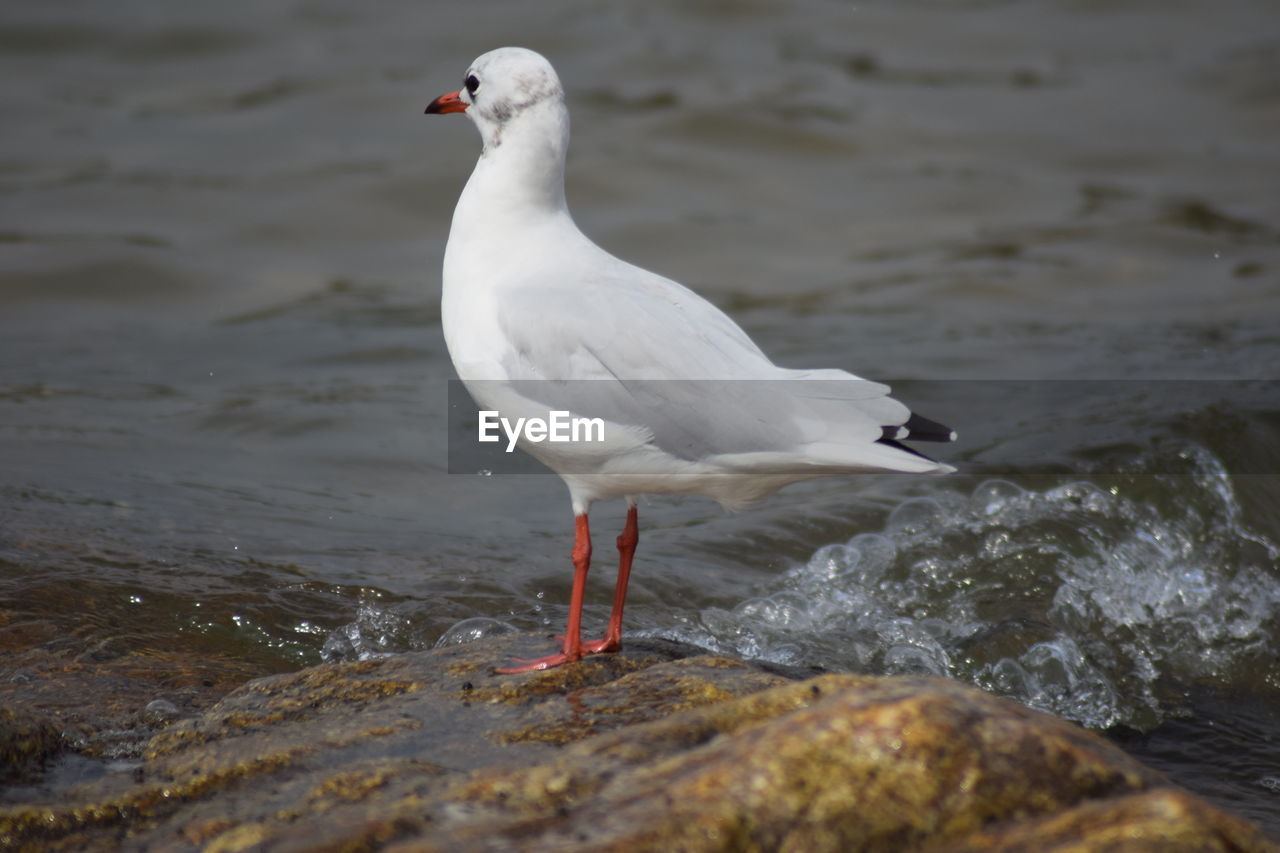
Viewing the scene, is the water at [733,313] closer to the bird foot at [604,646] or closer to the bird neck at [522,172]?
the bird foot at [604,646]

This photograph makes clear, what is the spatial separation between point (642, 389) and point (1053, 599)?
2.62m

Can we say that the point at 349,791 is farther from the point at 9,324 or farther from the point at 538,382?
the point at 9,324

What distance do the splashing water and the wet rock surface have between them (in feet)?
6.54

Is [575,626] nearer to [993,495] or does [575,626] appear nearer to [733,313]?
[993,495]

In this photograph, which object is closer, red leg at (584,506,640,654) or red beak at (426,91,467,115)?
red leg at (584,506,640,654)

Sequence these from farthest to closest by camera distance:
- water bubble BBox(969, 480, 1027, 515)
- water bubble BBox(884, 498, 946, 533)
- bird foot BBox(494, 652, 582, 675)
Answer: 1. water bubble BBox(969, 480, 1027, 515)
2. water bubble BBox(884, 498, 946, 533)
3. bird foot BBox(494, 652, 582, 675)

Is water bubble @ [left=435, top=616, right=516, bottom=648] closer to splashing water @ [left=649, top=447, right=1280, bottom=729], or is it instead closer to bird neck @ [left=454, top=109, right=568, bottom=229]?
splashing water @ [left=649, top=447, right=1280, bottom=729]

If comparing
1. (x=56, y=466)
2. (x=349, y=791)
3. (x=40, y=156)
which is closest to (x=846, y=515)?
(x=56, y=466)

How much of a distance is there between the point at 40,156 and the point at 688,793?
10.8 metres

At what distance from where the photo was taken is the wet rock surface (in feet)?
7.62

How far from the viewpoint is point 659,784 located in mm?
2453

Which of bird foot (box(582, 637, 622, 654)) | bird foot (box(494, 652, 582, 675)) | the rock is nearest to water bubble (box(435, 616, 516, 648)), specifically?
bird foot (box(582, 637, 622, 654))

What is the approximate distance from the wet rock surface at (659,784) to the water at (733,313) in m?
1.73

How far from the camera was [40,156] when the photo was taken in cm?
1146
